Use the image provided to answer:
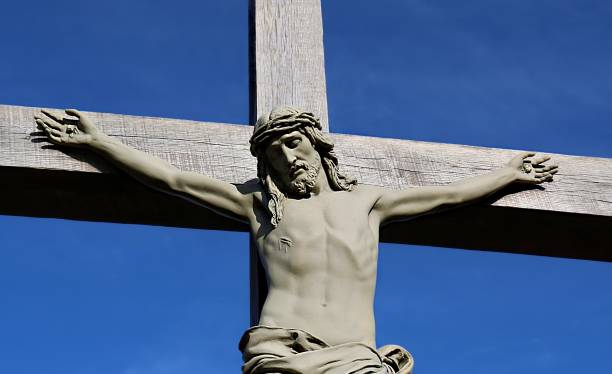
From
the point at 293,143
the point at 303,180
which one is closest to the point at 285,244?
the point at 303,180

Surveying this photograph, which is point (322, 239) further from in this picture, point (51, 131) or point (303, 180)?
point (51, 131)

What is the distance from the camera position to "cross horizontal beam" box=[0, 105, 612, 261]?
4.78 metres

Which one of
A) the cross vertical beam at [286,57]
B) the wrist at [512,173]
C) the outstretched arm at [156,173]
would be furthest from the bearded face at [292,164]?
the wrist at [512,173]

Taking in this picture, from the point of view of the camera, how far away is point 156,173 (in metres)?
4.73

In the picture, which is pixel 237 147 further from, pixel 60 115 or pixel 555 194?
pixel 555 194

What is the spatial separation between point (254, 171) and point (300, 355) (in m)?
0.87

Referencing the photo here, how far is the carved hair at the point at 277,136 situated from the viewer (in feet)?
15.3

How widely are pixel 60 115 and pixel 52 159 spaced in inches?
6.1

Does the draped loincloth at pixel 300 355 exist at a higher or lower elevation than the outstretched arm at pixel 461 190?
lower

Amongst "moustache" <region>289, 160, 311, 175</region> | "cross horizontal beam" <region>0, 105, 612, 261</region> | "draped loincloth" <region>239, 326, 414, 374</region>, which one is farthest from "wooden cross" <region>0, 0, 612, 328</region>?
"draped loincloth" <region>239, 326, 414, 374</region>

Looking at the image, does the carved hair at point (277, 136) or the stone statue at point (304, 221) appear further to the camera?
the carved hair at point (277, 136)

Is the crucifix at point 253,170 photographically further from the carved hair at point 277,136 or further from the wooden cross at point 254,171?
the carved hair at point 277,136

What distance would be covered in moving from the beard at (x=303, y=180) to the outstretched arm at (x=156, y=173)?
6.5 inches

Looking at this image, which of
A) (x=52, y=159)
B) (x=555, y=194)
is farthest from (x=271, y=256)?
(x=555, y=194)
